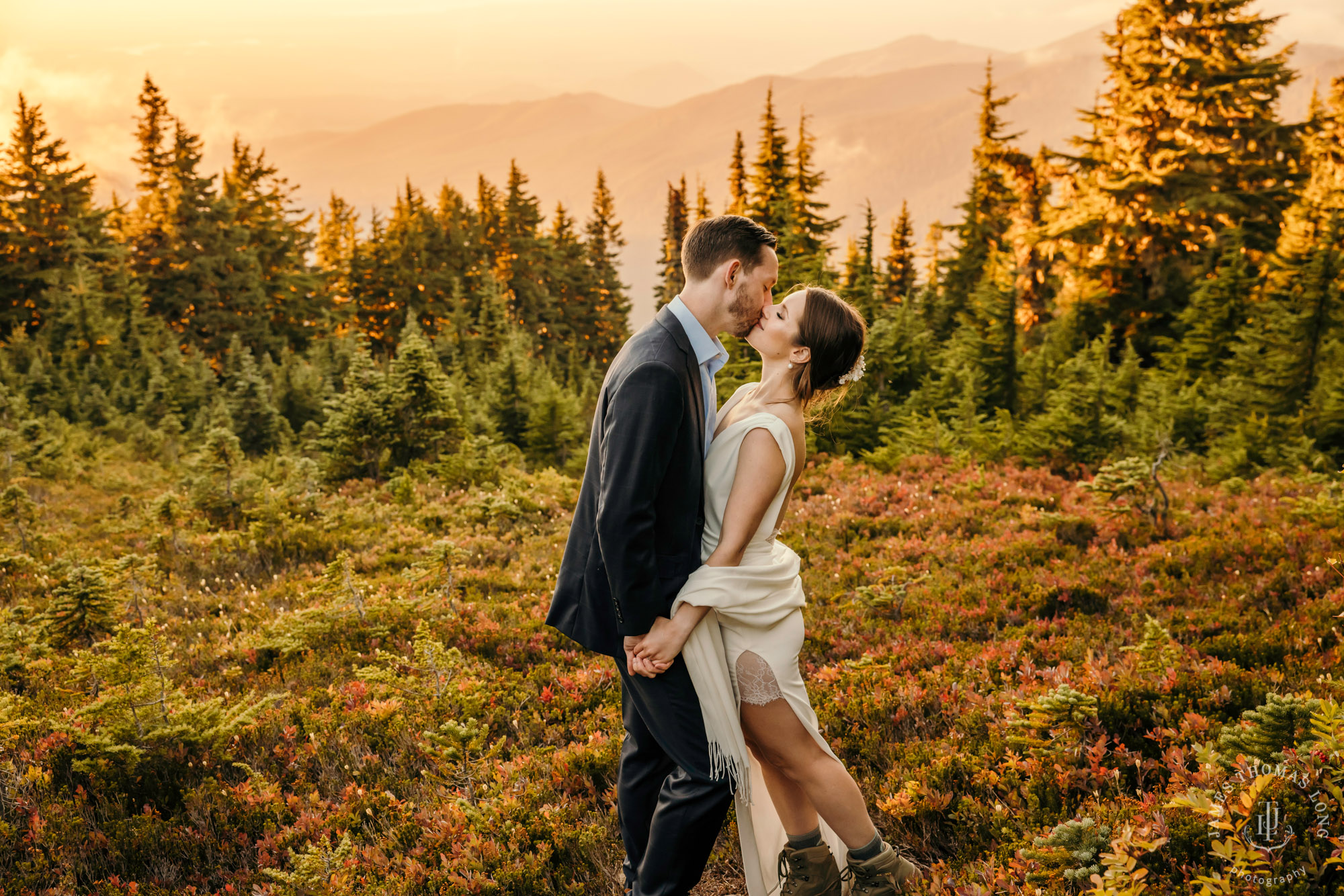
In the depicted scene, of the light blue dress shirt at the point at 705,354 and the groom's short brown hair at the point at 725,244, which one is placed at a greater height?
the groom's short brown hair at the point at 725,244

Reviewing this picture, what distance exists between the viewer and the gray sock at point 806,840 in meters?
3.80

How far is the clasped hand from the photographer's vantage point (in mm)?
3303

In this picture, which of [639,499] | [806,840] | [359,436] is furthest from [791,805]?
[359,436]

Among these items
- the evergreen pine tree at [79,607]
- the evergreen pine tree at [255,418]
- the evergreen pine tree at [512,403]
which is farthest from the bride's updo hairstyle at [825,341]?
the evergreen pine tree at [255,418]

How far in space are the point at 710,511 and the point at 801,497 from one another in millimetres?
8874

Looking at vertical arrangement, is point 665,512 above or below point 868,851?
above

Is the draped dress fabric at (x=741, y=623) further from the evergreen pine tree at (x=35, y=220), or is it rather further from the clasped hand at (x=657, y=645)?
the evergreen pine tree at (x=35, y=220)

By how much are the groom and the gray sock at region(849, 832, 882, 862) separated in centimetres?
76

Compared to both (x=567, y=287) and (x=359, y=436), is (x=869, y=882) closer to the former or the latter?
(x=359, y=436)

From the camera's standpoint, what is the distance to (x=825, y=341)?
355cm

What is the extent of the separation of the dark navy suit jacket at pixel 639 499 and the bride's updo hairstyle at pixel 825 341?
22.1 inches

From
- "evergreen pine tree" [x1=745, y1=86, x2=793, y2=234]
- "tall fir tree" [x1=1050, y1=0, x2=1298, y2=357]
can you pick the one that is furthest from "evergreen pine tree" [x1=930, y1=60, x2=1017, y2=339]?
"tall fir tree" [x1=1050, y1=0, x2=1298, y2=357]

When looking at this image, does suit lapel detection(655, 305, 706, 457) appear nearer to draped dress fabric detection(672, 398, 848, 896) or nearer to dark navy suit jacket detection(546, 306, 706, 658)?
dark navy suit jacket detection(546, 306, 706, 658)

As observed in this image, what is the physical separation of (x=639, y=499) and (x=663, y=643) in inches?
28.4
